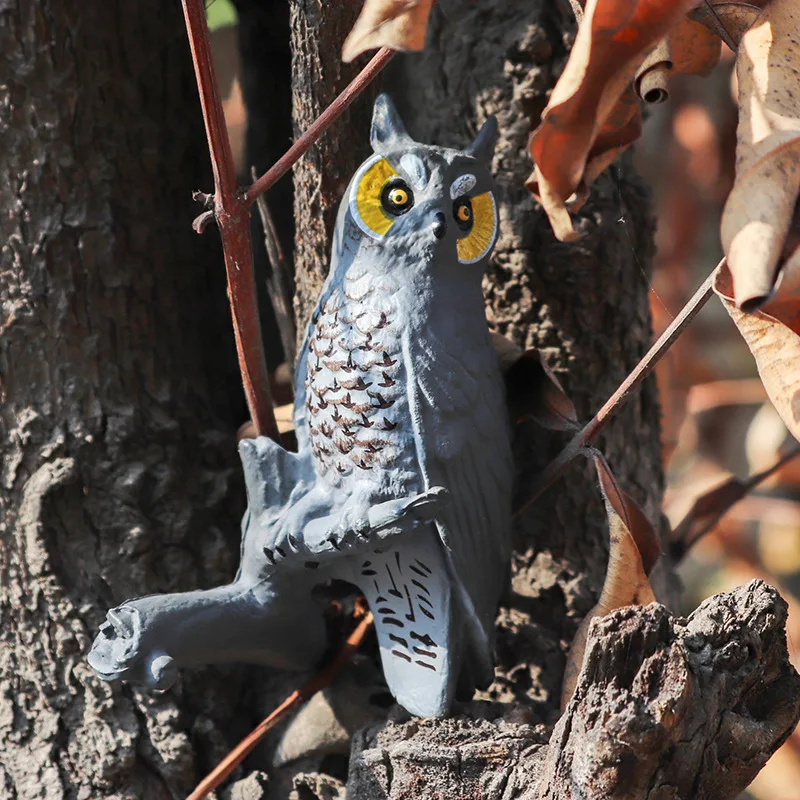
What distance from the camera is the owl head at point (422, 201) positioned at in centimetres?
75

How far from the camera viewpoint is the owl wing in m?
0.73

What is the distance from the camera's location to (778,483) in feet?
6.39

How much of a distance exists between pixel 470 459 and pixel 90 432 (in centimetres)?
33

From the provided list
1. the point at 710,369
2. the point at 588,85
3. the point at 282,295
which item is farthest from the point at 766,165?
the point at 710,369

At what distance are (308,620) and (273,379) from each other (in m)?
0.24

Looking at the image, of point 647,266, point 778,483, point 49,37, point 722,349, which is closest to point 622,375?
point 647,266

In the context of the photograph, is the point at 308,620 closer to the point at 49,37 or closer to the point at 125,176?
the point at 125,176

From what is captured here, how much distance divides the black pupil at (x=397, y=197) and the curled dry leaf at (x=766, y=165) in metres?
0.24

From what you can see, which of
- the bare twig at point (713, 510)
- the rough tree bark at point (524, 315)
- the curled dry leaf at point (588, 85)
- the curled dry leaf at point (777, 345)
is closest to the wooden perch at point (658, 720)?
the rough tree bark at point (524, 315)

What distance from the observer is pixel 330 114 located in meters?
0.70

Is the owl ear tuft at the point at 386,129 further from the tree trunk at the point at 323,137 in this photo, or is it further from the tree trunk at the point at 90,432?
the tree trunk at the point at 90,432

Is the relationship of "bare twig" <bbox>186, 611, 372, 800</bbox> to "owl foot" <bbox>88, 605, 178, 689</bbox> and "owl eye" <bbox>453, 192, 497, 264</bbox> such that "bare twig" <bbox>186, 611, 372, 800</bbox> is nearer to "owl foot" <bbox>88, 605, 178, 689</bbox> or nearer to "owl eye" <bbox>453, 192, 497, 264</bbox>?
"owl foot" <bbox>88, 605, 178, 689</bbox>

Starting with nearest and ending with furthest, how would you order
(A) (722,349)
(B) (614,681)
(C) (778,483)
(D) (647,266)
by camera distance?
(B) (614,681)
(D) (647,266)
(C) (778,483)
(A) (722,349)

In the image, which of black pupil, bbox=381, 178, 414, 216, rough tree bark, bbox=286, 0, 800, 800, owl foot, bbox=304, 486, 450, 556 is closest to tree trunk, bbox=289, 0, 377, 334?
rough tree bark, bbox=286, 0, 800, 800
